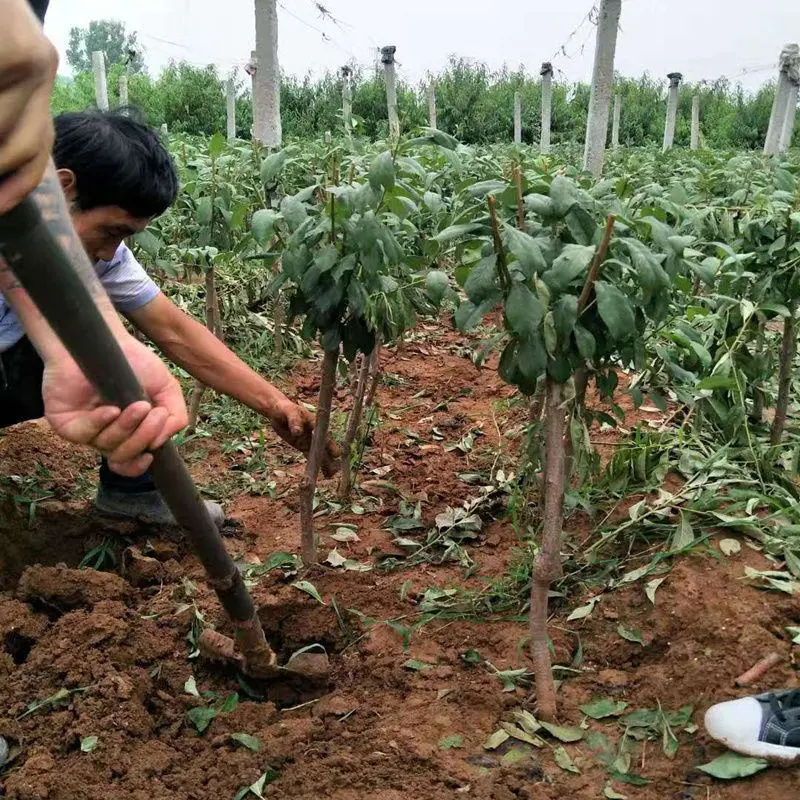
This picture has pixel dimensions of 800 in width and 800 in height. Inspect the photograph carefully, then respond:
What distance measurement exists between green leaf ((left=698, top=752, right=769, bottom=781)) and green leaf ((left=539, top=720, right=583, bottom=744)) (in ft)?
Answer: 0.96

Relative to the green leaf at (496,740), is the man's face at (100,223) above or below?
above

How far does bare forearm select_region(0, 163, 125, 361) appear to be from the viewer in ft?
3.31

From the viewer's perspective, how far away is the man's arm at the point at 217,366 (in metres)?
2.50

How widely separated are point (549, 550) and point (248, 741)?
87cm

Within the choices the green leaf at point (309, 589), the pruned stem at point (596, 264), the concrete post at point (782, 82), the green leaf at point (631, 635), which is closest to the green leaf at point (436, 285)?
the pruned stem at point (596, 264)

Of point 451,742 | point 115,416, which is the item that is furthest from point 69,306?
point 451,742

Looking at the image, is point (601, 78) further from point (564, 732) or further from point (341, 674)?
point (564, 732)

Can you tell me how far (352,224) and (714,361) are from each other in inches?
61.8

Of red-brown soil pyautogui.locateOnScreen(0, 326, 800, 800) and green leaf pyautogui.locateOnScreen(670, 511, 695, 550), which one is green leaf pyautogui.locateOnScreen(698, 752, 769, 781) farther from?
green leaf pyautogui.locateOnScreen(670, 511, 695, 550)

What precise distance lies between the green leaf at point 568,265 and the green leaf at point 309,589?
125 centimetres

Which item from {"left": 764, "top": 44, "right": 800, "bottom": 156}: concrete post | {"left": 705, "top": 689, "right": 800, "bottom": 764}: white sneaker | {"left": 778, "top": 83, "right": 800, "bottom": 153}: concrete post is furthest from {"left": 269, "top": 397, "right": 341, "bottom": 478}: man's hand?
{"left": 778, "top": 83, "right": 800, "bottom": 153}: concrete post

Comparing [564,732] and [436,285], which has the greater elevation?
[436,285]

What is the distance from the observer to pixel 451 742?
80.3 inches

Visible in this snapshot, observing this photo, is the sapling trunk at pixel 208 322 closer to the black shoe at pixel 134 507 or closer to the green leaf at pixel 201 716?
Answer: the black shoe at pixel 134 507
